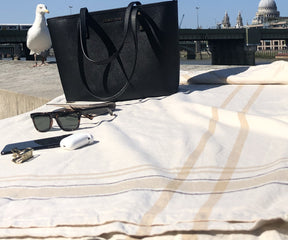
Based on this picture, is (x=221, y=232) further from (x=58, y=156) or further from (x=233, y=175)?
(x=58, y=156)

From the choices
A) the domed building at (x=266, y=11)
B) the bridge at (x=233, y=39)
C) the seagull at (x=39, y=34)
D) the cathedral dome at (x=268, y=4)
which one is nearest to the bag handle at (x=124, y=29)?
the seagull at (x=39, y=34)

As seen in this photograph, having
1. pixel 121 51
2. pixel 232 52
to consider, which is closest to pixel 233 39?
pixel 232 52

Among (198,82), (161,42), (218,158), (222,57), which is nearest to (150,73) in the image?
(161,42)

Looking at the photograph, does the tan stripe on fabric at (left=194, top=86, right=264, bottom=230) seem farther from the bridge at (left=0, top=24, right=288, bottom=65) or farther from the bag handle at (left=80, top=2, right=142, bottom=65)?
the bridge at (left=0, top=24, right=288, bottom=65)

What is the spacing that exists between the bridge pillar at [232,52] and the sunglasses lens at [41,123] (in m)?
49.7

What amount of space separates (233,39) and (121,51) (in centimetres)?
4957

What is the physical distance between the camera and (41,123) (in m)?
2.54

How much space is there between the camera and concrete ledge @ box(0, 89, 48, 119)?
4.42 m

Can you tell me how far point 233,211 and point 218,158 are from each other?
1.84ft

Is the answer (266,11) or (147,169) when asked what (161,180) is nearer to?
(147,169)

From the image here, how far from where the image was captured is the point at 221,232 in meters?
1.17

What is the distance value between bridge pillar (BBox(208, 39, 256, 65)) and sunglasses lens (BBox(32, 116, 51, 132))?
163 feet

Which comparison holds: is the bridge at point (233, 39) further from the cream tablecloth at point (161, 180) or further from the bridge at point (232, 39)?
the cream tablecloth at point (161, 180)

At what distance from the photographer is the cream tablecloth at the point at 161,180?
1.22 metres
